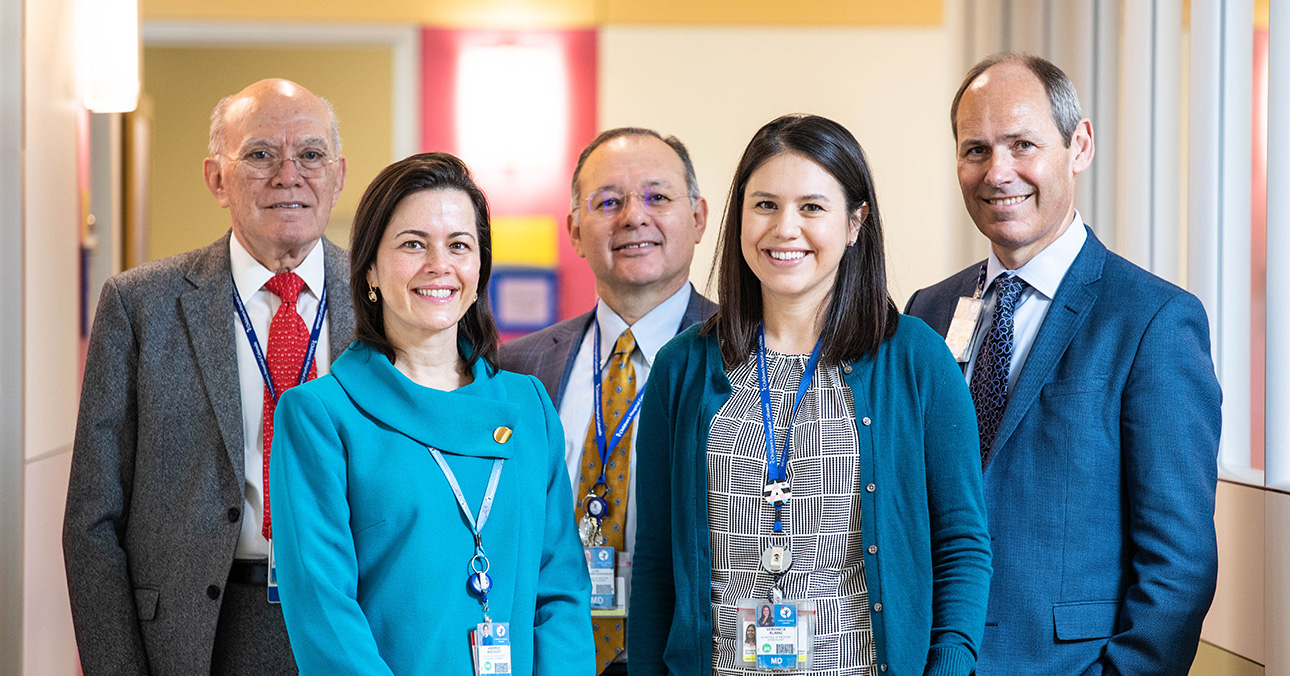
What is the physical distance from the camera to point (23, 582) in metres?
3.17

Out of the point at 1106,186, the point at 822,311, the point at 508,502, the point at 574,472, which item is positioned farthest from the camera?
the point at 1106,186

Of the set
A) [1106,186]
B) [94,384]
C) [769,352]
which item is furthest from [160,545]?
[1106,186]

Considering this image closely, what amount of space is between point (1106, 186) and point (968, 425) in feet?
8.14

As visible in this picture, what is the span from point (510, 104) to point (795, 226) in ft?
14.5

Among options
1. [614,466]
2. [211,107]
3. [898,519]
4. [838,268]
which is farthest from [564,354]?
[211,107]

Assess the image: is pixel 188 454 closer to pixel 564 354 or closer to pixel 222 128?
pixel 222 128

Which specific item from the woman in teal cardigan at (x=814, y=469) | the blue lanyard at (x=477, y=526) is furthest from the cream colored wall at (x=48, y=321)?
the woman in teal cardigan at (x=814, y=469)

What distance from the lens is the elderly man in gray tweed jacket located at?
2.45 m

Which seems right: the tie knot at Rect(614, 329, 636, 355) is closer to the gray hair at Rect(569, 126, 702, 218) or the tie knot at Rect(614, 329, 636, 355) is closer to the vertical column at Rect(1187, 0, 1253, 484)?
the gray hair at Rect(569, 126, 702, 218)

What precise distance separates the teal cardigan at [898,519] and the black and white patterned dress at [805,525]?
0.03 meters

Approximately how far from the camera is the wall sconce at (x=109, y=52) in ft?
12.2

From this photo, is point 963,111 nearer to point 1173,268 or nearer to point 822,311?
point 822,311

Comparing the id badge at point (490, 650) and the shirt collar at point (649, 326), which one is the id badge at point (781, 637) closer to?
the id badge at point (490, 650)

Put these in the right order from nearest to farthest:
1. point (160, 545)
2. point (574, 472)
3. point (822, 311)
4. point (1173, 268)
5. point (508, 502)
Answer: point (508, 502), point (822, 311), point (160, 545), point (574, 472), point (1173, 268)
